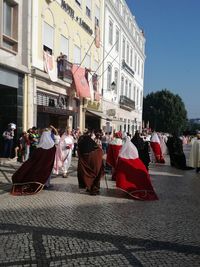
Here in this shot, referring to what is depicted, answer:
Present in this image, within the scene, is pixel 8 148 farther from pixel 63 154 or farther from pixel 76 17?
pixel 76 17

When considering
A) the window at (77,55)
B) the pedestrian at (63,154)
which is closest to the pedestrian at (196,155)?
the pedestrian at (63,154)

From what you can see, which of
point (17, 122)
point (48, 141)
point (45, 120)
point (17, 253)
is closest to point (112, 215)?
point (17, 253)

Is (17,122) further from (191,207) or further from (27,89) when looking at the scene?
(191,207)

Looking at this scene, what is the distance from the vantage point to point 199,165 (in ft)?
49.3

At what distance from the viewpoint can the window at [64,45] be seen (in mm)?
21405

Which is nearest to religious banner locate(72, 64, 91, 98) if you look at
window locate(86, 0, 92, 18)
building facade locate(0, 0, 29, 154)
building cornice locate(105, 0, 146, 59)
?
window locate(86, 0, 92, 18)

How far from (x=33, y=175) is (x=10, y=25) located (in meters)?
8.90

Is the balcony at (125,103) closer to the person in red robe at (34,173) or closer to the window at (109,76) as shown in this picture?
the window at (109,76)

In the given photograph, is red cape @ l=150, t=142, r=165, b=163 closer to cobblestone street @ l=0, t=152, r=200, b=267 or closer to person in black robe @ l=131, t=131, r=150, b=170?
person in black robe @ l=131, t=131, r=150, b=170

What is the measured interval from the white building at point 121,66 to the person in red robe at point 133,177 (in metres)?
20.2

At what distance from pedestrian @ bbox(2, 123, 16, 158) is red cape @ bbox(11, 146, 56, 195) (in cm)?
617

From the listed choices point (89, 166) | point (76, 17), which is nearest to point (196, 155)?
point (89, 166)

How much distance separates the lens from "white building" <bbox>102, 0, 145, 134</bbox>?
3158 centimetres

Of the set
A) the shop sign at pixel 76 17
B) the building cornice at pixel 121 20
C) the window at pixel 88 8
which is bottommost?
the shop sign at pixel 76 17
